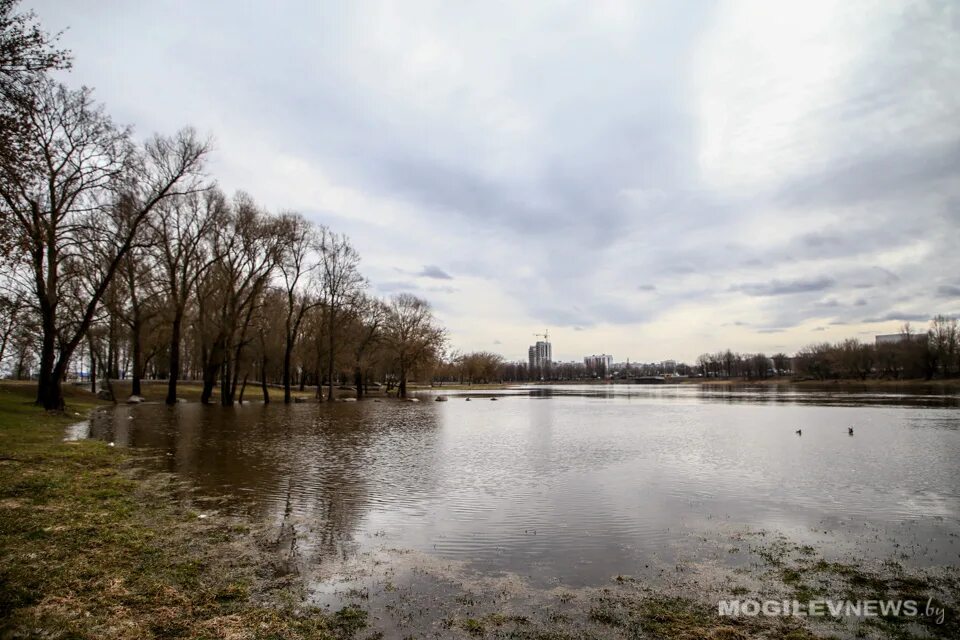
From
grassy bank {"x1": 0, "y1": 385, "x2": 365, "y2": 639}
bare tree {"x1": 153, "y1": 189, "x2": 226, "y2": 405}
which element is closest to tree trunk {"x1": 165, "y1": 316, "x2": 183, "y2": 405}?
bare tree {"x1": 153, "y1": 189, "x2": 226, "y2": 405}

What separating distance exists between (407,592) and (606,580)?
2.77m

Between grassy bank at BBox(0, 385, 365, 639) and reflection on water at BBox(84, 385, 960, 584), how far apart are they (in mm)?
1311

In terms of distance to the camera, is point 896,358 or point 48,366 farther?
point 896,358

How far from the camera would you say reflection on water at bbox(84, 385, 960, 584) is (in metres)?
9.37

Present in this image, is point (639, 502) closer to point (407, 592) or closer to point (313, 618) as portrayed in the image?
point (407, 592)

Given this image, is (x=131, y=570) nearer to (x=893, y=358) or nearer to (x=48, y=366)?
(x=48, y=366)

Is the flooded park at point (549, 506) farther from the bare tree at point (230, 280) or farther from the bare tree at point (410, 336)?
the bare tree at point (410, 336)

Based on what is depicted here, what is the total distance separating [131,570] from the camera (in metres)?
6.98

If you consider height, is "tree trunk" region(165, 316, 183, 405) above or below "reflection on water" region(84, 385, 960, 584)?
above

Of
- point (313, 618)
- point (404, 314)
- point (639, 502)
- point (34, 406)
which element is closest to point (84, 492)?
point (313, 618)

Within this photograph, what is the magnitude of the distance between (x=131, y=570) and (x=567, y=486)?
10205 millimetres

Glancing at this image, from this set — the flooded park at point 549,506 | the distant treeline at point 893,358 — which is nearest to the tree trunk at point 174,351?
the flooded park at point 549,506

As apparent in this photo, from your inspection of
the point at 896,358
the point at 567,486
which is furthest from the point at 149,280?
the point at 896,358

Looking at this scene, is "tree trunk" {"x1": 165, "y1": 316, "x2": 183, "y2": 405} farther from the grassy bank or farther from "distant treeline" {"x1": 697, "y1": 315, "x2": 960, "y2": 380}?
"distant treeline" {"x1": 697, "y1": 315, "x2": 960, "y2": 380}
